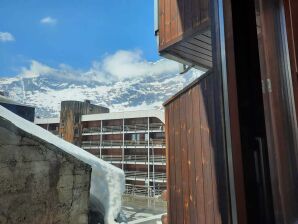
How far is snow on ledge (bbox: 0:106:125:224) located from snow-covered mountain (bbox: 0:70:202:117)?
11 centimetres

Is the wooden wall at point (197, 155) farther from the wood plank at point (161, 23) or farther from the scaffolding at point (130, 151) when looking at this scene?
the wood plank at point (161, 23)

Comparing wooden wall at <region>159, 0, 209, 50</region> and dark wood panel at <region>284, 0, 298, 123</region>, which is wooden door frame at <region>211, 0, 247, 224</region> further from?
wooden wall at <region>159, 0, 209, 50</region>

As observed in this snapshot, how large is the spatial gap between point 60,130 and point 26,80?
323 mm

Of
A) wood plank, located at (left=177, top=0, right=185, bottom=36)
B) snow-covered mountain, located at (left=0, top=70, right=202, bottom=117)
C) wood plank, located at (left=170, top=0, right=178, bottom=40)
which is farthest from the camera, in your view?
wood plank, located at (left=170, top=0, right=178, bottom=40)

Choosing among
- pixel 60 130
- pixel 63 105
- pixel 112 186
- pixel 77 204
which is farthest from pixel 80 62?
pixel 112 186

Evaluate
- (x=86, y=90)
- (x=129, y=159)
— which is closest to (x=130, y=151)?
(x=129, y=159)

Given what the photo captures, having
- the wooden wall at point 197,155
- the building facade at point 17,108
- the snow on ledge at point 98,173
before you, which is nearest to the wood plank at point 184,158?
the wooden wall at point 197,155

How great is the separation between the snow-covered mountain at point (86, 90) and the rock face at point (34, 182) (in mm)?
139

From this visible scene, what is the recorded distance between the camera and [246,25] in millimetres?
610

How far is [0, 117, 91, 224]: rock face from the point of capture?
2.84ft

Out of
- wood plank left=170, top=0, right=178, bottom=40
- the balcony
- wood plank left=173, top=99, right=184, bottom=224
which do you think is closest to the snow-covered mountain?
wood plank left=173, top=99, right=184, bottom=224

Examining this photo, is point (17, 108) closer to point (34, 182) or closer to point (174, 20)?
point (34, 182)

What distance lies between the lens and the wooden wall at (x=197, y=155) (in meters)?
0.62

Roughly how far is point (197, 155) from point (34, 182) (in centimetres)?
65
